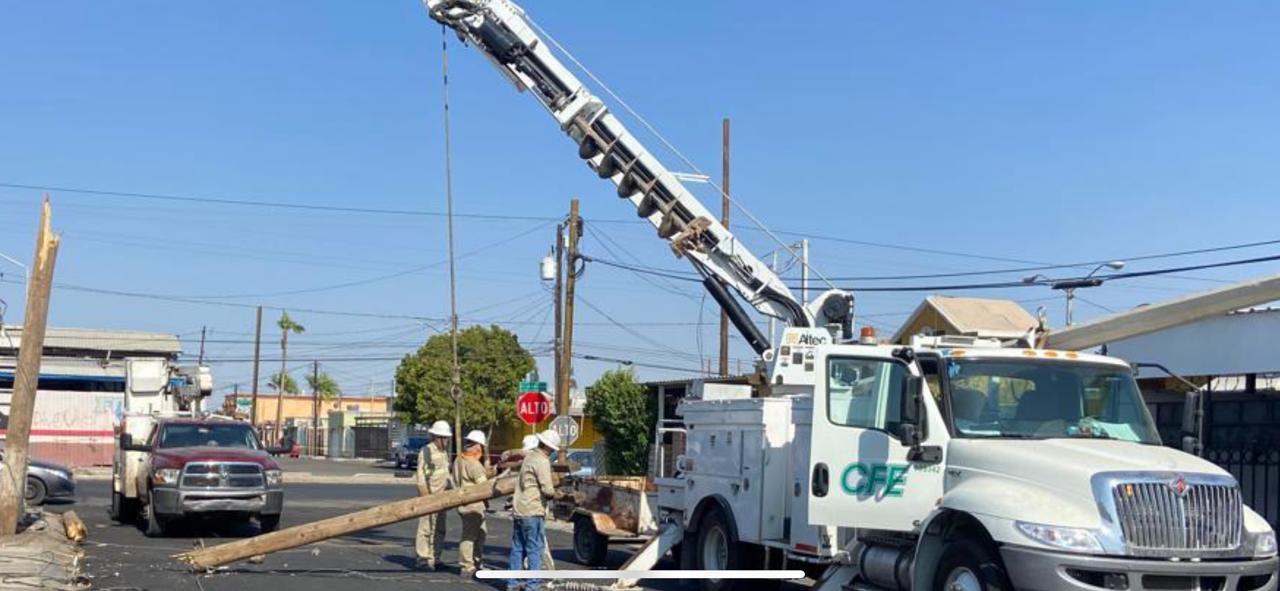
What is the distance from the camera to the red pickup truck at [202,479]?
20.8 metres

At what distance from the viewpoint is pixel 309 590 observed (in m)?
14.7

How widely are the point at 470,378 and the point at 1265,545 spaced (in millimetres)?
59155

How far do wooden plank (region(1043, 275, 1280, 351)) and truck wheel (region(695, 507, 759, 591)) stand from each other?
3.64m

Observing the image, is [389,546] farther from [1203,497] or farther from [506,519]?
[1203,497]

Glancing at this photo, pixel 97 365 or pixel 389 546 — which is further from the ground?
pixel 97 365

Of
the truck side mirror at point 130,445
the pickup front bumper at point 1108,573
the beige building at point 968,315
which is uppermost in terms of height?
the beige building at point 968,315

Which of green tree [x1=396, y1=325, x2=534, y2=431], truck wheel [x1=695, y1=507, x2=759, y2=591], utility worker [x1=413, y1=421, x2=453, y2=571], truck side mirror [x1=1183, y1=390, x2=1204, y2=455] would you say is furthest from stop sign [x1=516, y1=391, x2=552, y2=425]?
green tree [x1=396, y1=325, x2=534, y2=431]

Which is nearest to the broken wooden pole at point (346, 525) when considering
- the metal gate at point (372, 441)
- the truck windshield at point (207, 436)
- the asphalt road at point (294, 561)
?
the asphalt road at point (294, 561)

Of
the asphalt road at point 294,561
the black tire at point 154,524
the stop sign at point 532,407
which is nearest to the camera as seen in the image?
the asphalt road at point 294,561

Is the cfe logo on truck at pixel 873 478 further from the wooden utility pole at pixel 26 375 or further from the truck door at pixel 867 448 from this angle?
the wooden utility pole at pixel 26 375

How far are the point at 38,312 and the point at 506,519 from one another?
11.5m

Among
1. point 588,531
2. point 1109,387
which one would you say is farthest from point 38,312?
point 1109,387

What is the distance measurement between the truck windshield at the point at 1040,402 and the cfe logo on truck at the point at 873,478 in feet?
2.23

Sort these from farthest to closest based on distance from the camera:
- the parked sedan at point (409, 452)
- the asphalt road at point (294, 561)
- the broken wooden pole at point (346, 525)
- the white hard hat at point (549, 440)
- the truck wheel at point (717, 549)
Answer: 1. the parked sedan at point (409, 452)
2. the broken wooden pole at point (346, 525)
3. the asphalt road at point (294, 561)
4. the white hard hat at point (549, 440)
5. the truck wheel at point (717, 549)
